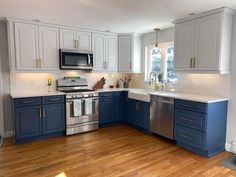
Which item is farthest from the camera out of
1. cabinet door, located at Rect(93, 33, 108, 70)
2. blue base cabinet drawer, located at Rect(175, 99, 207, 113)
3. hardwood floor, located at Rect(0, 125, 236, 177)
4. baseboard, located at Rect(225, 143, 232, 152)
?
cabinet door, located at Rect(93, 33, 108, 70)

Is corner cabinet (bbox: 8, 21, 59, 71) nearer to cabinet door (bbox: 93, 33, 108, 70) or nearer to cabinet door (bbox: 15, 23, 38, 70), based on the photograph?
cabinet door (bbox: 15, 23, 38, 70)

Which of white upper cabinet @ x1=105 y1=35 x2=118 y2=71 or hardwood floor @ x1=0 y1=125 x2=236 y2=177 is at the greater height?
white upper cabinet @ x1=105 y1=35 x2=118 y2=71

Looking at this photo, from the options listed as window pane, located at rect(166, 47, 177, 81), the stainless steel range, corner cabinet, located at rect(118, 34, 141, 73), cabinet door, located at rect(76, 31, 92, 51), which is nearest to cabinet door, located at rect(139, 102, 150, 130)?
window pane, located at rect(166, 47, 177, 81)

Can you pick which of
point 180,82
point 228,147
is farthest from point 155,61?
point 228,147

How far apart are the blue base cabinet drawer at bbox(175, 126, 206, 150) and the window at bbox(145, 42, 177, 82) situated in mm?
1376

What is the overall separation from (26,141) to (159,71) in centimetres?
349

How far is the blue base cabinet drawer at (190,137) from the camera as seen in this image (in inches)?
120

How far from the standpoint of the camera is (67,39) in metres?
4.21

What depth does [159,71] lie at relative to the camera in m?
4.77

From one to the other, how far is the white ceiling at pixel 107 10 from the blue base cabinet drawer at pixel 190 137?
2074 mm

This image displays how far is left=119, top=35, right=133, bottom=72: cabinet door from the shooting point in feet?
16.5

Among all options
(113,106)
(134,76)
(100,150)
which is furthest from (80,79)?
(100,150)

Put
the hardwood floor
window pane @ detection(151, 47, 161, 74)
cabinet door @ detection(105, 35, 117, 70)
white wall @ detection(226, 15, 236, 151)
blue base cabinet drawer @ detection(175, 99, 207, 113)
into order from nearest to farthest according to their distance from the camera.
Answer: the hardwood floor → blue base cabinet drawer @ detection(175, 99, 207, 113) → white wall @ detection(226, 15, 236, 151) → window pane @ detection(151, 47, 161, 74) → cabinet door @ detection(105, 35, 117, 70)

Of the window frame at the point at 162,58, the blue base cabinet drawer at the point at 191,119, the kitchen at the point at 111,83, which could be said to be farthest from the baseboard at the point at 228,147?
the window frame at the point at 162,58
